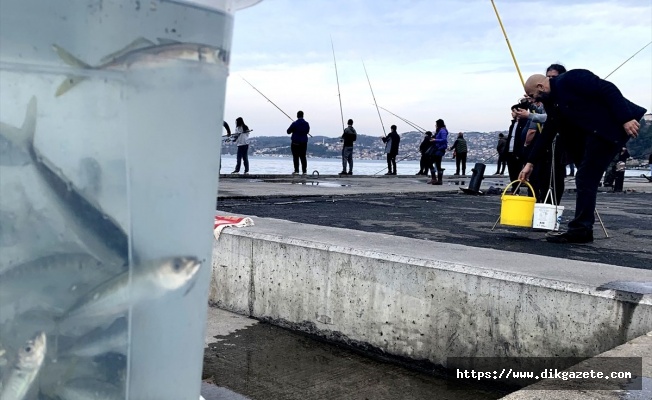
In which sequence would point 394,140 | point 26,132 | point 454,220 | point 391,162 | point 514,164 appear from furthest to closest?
point 391,162 < point 394,140 < point 514,164 < point 454,220 < point 26,132

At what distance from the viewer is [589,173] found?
17.2 feet

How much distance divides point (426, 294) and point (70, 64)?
8.08 feet

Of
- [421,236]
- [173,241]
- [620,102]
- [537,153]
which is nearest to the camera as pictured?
[173,241]

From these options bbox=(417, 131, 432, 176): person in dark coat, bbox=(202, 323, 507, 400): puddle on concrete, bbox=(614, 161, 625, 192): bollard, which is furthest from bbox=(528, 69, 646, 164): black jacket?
bbox=(417, 131, 432, 176): person in dark coat

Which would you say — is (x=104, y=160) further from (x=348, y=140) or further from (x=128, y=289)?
(x=348, y=140)

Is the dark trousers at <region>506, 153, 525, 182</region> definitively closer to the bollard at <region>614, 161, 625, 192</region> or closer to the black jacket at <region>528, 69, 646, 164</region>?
the black jacket at <region>528, 69, 646, 164</region>

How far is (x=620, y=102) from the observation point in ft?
16.4

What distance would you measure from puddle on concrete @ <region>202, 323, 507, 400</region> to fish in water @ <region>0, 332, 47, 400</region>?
1937 mm

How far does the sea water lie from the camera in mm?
1000

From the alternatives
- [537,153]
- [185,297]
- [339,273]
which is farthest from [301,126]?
Answer: [185,297]

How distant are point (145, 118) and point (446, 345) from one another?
2415 mm

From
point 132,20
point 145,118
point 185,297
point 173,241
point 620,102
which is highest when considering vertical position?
point 620,102

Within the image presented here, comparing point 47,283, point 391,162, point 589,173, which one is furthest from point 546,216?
point 391,162

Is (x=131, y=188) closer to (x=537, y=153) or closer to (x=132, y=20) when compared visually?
(x=132, y=20)
